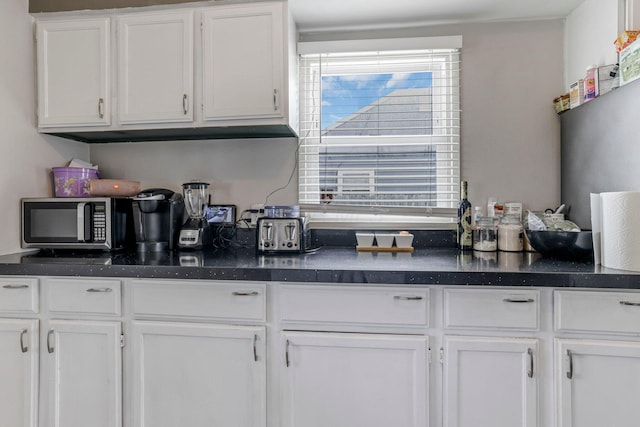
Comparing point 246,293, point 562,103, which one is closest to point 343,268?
point 246,293

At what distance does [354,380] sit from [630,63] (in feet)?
5.44

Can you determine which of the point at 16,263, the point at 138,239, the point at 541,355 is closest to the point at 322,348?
the point at 541,355

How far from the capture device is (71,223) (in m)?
1.84

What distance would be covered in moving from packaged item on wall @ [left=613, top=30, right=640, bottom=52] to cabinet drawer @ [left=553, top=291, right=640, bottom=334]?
103cm

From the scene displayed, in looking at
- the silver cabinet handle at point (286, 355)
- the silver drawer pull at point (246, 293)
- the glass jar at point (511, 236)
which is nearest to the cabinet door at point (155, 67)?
the silver drawer pull at point (246, 293)

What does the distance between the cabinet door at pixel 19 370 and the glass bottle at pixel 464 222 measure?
2002mm

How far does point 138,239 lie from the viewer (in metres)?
1.89

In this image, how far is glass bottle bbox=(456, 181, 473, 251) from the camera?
194 cm

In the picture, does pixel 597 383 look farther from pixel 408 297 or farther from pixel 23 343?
pixel 23 343

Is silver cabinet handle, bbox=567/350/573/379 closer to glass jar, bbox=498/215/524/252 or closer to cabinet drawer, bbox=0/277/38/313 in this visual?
glass jar, bbox=498/215/524/252

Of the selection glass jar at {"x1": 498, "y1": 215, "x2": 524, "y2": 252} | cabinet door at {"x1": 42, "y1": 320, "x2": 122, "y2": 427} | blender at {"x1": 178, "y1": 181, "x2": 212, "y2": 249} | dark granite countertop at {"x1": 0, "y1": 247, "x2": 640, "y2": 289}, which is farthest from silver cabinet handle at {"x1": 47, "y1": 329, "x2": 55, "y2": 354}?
glass jar at {"x1": 498, "y1": 215, "x2": 524, "y2": 252}

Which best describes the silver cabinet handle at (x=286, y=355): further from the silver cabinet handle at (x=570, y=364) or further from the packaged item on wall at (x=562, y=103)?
the packaged item on wall at (x=562, y=103)

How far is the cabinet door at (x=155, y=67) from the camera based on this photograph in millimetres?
1851

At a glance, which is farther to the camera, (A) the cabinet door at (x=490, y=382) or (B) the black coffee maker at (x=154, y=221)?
(B) the black coffee maker at (x=154, y=221)
